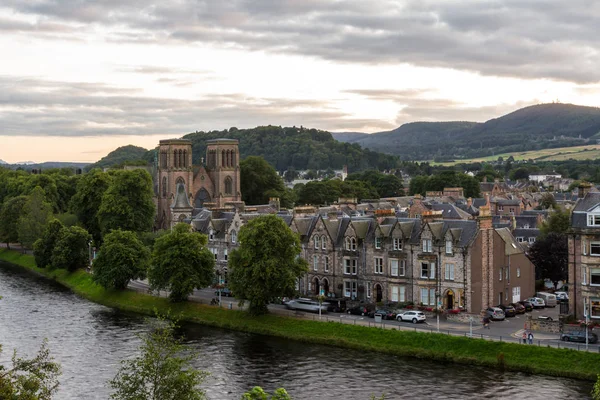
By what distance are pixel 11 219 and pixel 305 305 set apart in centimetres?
8801

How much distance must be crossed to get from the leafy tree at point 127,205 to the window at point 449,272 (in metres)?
59.8

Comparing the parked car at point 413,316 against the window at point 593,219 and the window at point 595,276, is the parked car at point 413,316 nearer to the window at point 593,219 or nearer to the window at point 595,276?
the window at point 595,276

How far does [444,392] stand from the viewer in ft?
171

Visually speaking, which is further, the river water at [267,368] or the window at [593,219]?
the window at [593,219]

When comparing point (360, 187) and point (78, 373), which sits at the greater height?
point (360, 187)

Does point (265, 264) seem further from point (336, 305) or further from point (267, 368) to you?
point (267, 368)

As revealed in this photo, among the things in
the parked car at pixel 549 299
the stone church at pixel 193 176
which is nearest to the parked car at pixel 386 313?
the parked car at pixel 549 299

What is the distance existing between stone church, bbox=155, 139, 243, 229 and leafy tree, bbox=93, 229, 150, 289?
49.9 metres

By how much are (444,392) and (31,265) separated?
9057 centimetres

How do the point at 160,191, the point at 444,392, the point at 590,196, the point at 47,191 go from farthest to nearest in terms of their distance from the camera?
the point at 47,191, the point at 160,191, the point at 590,196, the point at 444,392

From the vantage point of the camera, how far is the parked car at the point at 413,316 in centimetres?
6844

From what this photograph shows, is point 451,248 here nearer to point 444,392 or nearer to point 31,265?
point 444,392

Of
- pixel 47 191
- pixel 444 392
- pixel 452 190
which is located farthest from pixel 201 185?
pixel 444 392

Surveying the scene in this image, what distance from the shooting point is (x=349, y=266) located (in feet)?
261
